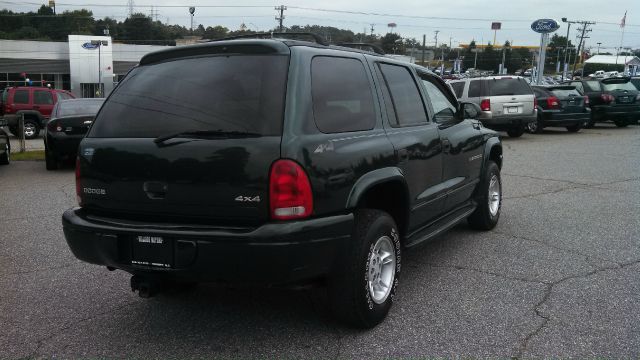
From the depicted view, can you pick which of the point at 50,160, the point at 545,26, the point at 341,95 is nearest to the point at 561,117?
the point at 545,26

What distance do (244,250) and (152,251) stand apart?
595 millimetres

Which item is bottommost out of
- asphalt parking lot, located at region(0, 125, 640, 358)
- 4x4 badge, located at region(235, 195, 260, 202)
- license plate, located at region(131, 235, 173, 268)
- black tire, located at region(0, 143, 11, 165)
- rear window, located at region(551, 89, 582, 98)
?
black tire, located at region(0, 143, 11, 165)

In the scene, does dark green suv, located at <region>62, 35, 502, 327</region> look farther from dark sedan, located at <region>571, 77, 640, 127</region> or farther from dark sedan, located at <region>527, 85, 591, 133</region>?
dark sedan, located at <region>571, 77, 640, 127</region>

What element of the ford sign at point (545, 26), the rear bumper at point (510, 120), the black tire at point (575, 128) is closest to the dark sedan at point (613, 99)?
the black tire at point (575, 128)

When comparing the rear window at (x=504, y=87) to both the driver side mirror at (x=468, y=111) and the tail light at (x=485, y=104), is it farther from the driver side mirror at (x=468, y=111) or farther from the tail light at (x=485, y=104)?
the driver side mirror at (x=468, y=111)

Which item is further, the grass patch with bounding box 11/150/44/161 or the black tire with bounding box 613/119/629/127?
the black tire with bounding box 613/119/629/127

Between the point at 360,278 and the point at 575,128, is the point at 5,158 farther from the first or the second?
the point at 575,128

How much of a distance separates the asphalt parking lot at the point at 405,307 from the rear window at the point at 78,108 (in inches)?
205

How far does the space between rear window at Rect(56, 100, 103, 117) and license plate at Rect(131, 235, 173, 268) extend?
8.90 metres

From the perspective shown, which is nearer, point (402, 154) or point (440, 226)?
point (402, 154)

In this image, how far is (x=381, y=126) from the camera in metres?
3.90

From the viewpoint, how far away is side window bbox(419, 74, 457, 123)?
4949 millimetres

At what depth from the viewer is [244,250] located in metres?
3.00

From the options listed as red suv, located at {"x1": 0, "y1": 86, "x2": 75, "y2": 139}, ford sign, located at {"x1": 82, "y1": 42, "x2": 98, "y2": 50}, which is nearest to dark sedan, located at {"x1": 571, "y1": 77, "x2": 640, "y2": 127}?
red suv, located at {"x1": 0, "y1": 86, "x2": 75, "y2": 139}
